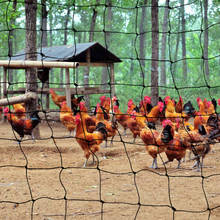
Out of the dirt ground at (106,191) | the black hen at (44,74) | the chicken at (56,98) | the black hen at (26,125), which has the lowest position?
the dirt ground at (106,191)

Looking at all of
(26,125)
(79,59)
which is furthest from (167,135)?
(79,59)

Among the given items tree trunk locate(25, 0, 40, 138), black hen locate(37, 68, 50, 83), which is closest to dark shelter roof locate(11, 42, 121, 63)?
black hen locate(37, 68, 50, 83)

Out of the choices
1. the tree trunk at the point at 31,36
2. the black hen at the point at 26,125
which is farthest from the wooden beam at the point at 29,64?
the black hen at the point at 26,125

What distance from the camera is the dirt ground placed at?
311 centimetres

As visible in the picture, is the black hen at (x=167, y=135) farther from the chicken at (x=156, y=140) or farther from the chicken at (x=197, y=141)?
the chicken at (x=197, y=141)

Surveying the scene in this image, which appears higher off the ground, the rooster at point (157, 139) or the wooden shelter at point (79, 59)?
the wooden shelter at point (79, 59)

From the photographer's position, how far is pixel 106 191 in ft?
12.4

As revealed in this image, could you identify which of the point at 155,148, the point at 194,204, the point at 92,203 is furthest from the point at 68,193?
the point at 155,148

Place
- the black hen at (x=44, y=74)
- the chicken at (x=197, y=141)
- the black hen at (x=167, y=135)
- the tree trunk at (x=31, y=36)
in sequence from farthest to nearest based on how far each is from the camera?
the black hen at (x=44, y=74) < the tree trunk at (x=31, y=36) < the chicken at (x=197, y=141) < the black hen at (x=167, y=135)

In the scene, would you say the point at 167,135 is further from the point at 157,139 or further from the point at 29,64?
the point at 29,64

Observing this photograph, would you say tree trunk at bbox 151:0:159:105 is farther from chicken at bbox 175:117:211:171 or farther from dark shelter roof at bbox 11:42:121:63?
chicken at bbox 175:117:211:171

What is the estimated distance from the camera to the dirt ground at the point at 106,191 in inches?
122

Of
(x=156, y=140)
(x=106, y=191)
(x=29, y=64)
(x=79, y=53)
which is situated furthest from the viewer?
(x=79, y=53)

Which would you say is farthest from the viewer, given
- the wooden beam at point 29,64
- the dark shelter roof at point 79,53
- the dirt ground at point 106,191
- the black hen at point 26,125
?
the dark shelter roof at point 79,53
